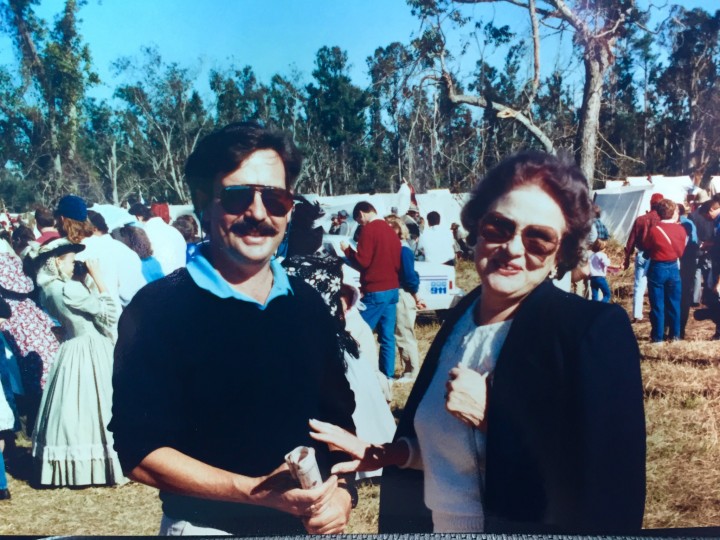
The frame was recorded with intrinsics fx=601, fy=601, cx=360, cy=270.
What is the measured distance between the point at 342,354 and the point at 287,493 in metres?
0.57

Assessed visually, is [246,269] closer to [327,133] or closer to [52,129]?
[327,133]

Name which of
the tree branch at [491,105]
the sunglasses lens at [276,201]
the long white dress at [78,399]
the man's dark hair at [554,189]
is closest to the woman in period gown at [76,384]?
the long white dress at [78,399]

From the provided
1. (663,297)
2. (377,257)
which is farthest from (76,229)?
(663,297)

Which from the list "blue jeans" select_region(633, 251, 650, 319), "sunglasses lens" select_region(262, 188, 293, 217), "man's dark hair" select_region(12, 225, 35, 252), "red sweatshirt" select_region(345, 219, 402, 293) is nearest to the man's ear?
"sunglasses lens" select_region(262, 188, 293, 217)

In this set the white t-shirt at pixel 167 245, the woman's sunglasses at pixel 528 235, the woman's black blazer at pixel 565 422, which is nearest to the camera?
the woman's black blazer at pixel 565 422

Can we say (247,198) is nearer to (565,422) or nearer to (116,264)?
(116,264)

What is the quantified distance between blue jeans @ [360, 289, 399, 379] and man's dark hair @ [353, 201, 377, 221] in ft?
1.05

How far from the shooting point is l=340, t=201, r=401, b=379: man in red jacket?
238cm

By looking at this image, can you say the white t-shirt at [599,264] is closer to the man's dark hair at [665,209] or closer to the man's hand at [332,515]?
the man's dark hair at [665,209]

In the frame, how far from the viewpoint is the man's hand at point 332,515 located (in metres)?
2.41

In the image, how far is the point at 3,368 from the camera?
263cm

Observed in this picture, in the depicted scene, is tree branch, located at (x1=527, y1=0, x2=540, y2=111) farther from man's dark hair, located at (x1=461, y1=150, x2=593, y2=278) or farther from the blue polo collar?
the blue polo collar

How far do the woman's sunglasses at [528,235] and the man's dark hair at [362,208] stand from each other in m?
0.48

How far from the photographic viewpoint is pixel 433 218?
93.2 inches
